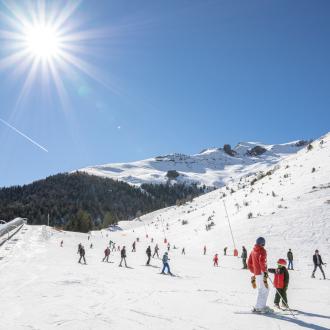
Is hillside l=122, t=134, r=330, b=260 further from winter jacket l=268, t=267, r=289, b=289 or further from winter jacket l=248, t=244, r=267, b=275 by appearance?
winter jacket l=248, t=244, r=267, b=275

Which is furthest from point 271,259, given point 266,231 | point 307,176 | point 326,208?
point 307,176

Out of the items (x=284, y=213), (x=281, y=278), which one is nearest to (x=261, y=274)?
(x=281, y=278)

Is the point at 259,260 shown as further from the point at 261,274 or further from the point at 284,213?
the point at 284,213

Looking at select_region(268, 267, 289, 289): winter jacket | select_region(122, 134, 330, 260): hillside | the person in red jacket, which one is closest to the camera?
the person in red jacket

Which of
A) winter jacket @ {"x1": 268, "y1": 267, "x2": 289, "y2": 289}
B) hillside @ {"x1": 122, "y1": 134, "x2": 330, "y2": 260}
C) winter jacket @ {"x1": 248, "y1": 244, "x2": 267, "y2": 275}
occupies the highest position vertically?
hillside @ {"x1": 122, "y1": 134, "x2": 330, "y2": 260}

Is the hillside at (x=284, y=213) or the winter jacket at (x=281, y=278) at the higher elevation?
the hillside at (x=284, y=213)

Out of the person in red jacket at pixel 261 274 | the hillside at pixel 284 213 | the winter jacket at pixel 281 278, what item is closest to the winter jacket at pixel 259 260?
the person in red jacket at pixel 261 274

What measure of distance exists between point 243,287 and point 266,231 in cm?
2244

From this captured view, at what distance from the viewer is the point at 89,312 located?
10.7 metres

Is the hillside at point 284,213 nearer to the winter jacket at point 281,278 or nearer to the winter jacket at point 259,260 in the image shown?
the winter jacket at point 281,278

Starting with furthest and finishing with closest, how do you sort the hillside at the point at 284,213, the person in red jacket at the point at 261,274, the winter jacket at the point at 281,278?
the hillside at the point at 284,213 < the winter jacket at the point at 281,278 < the person in red jacket at the point at 261,274

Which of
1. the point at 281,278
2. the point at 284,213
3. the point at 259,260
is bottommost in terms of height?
the point at 281,278

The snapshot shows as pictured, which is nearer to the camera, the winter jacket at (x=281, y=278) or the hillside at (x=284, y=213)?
the winter jacket at (x=281, y=278)

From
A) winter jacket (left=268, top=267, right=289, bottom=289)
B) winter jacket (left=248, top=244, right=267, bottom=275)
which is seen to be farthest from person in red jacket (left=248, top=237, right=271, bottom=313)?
winter jacket (left=268, top=267, right=289, bottom=289)
